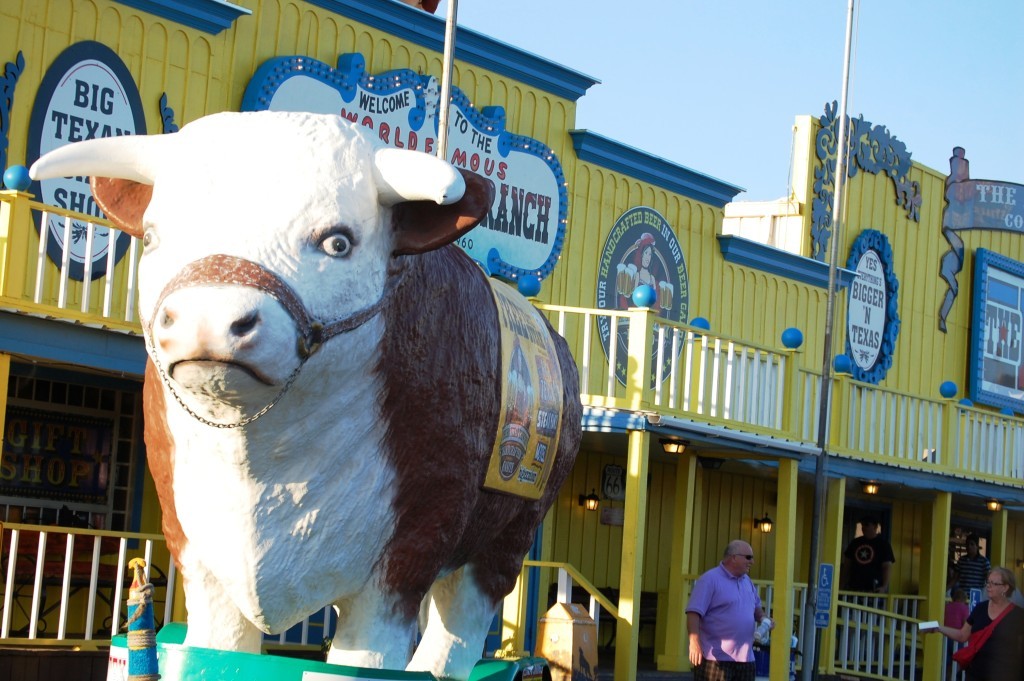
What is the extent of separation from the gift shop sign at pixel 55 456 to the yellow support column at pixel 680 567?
4.83 meters

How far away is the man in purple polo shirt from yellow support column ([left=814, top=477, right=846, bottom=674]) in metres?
4.90

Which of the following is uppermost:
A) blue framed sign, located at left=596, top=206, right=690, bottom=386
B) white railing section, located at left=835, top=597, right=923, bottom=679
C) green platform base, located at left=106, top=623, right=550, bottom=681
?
blue framed sign, located at left=596, top=206, right=690, bottom=386

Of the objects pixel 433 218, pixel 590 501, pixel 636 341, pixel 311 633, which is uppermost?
pixel 636 341

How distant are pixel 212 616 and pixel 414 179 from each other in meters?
1.37

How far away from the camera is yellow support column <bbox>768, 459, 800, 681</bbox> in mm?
13039

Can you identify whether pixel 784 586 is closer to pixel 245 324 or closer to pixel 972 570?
pixel 972 570

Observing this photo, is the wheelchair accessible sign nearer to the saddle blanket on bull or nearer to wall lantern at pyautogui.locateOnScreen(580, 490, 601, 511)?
wall lantern at pyautogui.locateOnScreen(580, 490, 601, 511)

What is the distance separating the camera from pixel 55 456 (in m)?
11.5

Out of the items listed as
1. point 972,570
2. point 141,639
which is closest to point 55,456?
point 141,639

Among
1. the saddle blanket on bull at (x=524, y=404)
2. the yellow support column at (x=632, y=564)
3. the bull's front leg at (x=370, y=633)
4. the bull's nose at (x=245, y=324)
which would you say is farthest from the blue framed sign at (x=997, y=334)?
the bull's nose at (x=245, y=324)

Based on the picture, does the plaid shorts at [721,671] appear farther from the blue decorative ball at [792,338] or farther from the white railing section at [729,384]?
the blue decorative ball at [792,338]

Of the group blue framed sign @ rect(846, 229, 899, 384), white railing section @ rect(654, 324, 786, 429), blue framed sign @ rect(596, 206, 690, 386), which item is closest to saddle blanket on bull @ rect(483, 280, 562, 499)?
white railing section @ rect(654, 324, 786, 429)

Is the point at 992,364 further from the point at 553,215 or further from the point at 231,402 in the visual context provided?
the point at 231,402

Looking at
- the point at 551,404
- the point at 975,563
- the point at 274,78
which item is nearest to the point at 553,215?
the point at 274,78
